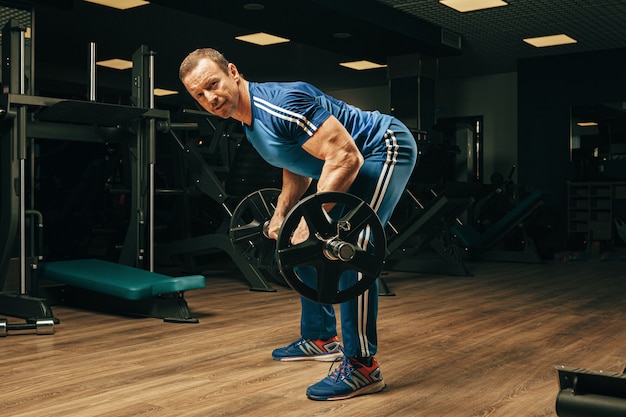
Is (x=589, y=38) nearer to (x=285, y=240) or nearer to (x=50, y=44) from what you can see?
(x=50, y=44)

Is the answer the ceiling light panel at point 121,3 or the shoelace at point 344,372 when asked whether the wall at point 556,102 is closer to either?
the ceiling light panel at point 121,3

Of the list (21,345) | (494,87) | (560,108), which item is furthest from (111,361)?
(494,87)

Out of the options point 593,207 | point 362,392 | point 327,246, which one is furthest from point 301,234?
point 593,207

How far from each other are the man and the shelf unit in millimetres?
7071

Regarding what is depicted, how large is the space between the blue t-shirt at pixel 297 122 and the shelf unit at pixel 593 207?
23.2ft

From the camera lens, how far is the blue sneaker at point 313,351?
8.80 ft

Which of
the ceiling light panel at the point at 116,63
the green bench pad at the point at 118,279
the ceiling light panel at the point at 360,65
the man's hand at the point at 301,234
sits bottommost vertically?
the green bench pad at the point at 118,279

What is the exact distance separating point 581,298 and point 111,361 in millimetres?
3149

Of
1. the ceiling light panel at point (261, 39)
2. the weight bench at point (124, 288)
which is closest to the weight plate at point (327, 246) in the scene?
the weight bench at point (124, 288)

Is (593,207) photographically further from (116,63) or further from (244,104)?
(244,104)

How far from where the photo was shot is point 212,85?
2098mm

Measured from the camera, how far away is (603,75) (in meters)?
9.59

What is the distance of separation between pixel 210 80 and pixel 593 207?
807 cm

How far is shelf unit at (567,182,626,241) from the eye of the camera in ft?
29.2
